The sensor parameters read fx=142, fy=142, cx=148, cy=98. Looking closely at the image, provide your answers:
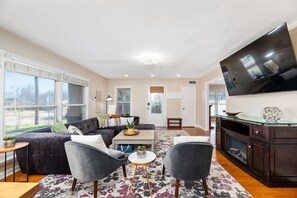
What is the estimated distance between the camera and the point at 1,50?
227 cm

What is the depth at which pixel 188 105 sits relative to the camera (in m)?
6.94

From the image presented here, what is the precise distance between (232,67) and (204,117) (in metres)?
3.36

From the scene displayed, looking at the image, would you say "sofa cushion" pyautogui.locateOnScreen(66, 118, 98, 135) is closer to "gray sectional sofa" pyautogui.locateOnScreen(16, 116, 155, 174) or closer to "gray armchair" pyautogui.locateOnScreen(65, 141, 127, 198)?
"gray sectional sofa" pyautogui.locateOnScreen(16, 116, 155, 174)

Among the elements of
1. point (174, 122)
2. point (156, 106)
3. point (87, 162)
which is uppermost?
point (156, 106)

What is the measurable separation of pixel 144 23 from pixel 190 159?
1970 mm

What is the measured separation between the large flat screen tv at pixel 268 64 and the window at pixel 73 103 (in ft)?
14.3

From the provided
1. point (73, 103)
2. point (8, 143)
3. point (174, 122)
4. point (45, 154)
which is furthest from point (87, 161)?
point (174, 122)

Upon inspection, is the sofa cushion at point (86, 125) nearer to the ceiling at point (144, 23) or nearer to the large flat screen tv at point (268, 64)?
the ceiling at point (144, 23)

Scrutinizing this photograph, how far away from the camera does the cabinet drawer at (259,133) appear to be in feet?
7.08

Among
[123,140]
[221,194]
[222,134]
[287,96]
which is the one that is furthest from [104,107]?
[287,96]

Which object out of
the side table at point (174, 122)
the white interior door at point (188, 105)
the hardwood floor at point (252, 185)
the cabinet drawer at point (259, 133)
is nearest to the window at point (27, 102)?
the hardwood floor at point (252, 185)

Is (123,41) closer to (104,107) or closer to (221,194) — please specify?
(221,194)

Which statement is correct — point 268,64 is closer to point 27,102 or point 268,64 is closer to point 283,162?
point 283,162

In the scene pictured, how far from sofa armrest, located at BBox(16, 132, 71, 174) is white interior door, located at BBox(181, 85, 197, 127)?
5.50 metres
